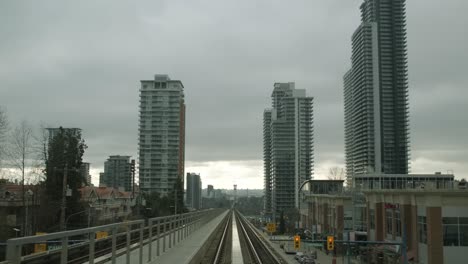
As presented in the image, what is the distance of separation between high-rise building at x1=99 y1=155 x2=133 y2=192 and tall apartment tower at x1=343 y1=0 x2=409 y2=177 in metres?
73.1

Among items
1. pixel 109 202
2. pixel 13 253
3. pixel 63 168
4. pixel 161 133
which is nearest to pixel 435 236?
pixel 63 168

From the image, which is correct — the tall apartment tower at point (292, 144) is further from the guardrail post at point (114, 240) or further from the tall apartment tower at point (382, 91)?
the guardrail post at point (114, 240)

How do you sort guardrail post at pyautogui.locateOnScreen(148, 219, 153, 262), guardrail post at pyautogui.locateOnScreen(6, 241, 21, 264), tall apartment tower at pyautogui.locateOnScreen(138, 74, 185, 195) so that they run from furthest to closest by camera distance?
tall apartment tower at pyautogui.locateOnScreen(138, 74, 185, 195), guardrail post at pyautogui.locateOnScreen(148, 219, 153, 262), guardrail post at pyautogui.locateOnScreen(6, 241, 21, 264)

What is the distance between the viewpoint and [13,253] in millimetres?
6070

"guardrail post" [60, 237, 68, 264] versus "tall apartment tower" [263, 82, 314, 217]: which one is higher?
"tall apartment tower" [263, 82, 314, 217]

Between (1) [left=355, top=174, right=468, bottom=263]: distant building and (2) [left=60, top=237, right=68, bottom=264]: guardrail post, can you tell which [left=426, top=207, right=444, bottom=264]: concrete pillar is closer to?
(1) [left=355, top=174, right=468, bottom=263]: distant building

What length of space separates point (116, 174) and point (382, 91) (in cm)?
8573

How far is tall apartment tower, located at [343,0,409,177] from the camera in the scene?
5576 inches

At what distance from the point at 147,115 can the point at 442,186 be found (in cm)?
13532

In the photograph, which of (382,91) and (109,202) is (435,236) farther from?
(382,91)

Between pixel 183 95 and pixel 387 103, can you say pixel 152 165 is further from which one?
pixel 387 103

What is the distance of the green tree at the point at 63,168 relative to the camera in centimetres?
4628

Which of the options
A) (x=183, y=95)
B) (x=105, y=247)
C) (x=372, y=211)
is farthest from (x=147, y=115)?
(x=105, y=247)

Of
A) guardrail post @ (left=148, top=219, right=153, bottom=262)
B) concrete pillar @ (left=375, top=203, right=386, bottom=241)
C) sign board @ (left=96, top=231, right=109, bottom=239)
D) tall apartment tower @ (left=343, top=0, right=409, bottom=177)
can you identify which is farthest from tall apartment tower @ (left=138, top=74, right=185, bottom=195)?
sign board @ (left=96, top=231, right=109, bottom=239)
